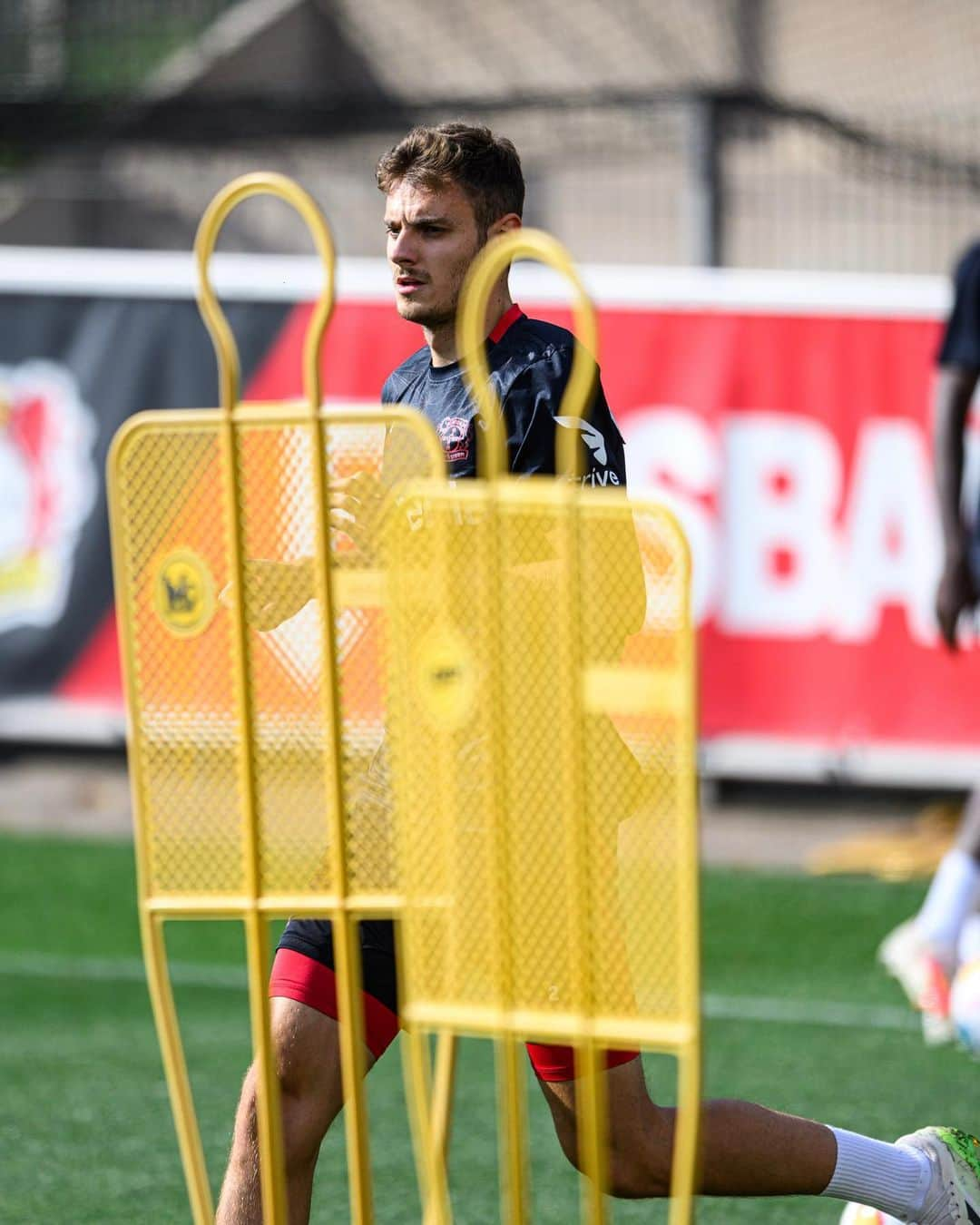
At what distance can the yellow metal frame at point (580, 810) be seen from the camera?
257 cm

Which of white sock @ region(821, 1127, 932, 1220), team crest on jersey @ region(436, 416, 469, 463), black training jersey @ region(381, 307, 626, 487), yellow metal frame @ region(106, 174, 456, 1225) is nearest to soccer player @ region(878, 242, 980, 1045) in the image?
white sock @ region(821, 1127, 932, 1220)

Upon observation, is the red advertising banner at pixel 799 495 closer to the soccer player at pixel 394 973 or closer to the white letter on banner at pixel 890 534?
the white letter on banner at pixel 890 534

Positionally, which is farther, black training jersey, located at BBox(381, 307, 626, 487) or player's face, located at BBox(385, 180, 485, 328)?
player's face, located at BBox(385, 180, 485, 328)

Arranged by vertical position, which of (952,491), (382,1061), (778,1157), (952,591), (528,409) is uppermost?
(528,409)

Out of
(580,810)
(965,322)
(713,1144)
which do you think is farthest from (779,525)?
(580,810)

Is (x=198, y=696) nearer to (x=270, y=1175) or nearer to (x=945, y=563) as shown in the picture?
(x=270, y=1175)

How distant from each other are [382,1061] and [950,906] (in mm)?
1717

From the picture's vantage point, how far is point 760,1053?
616cm

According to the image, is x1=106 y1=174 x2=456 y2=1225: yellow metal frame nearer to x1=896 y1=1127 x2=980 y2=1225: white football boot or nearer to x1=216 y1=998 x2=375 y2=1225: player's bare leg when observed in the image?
x1=216 y1=998 x2=375 y2=1225: player's bare leg

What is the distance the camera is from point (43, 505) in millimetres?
9656

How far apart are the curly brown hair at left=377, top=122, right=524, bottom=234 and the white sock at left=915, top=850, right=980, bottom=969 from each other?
3274mm

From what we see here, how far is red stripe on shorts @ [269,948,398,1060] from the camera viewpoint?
136 inches

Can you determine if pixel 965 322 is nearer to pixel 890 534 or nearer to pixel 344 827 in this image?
pixel 890 534

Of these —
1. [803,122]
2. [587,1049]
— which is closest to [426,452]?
[587,1049]
